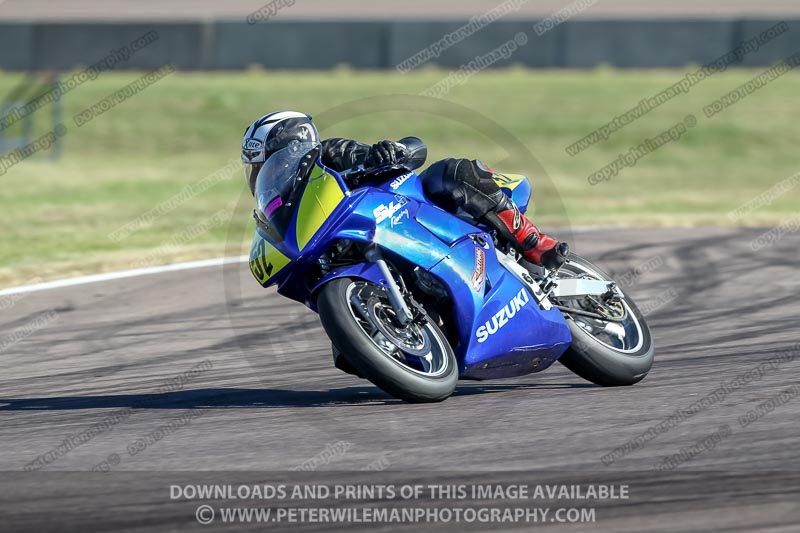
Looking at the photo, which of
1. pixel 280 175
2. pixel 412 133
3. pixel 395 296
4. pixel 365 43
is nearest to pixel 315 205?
pixel 280 175

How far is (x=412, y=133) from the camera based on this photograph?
945 inches

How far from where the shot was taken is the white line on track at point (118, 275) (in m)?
11.4

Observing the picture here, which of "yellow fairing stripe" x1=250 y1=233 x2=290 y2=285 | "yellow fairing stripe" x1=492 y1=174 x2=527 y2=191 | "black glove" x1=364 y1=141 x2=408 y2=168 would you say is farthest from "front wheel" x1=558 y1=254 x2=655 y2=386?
"yellow fairing stripe" x1=250 y1=233 x2=290 y2=285

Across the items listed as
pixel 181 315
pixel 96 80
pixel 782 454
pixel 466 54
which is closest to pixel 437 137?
pixel 466 54

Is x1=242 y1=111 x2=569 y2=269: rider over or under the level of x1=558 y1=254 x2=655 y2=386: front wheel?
over

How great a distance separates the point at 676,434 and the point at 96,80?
926 inches

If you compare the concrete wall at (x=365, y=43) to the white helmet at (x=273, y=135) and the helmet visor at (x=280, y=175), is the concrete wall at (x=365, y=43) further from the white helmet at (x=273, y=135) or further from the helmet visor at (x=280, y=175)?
the helmet visor at (x=280, y=175)

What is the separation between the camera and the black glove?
21.0ft

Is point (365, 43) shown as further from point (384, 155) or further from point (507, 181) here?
point (384, 155)

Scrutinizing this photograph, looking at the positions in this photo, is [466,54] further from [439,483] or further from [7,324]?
[439,483]

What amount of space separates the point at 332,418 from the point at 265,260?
2.84 feet

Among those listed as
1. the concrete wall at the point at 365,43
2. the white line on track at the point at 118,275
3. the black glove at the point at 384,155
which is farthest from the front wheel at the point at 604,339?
the concrete wall at the point at 365,43

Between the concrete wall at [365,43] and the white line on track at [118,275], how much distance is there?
14.2 meters

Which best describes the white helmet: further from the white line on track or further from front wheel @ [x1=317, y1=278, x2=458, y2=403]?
the white line on track
